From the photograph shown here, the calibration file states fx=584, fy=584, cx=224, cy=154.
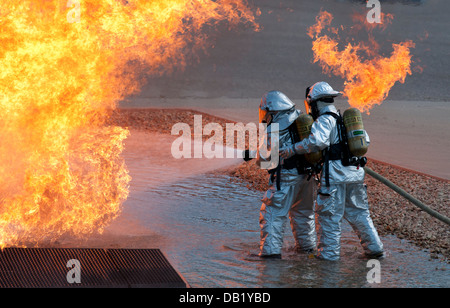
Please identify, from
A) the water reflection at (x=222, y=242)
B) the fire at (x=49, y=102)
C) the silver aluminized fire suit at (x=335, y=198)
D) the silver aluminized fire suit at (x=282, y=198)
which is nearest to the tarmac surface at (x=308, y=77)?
the water reflection at (x=222, y=242)

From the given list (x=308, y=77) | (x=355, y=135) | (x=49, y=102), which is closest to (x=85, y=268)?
(x=49, y=102)

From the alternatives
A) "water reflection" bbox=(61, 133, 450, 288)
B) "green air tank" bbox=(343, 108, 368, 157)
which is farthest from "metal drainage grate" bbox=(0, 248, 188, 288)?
"green air tank" bbox=(343, 108, 368, 157)

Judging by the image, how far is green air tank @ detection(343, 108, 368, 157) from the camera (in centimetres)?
530

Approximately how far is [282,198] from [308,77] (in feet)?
47.7

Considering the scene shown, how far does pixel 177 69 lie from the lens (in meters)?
19.9

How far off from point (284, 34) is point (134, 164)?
50.8 feet

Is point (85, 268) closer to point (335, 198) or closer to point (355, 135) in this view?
point (335, 198)

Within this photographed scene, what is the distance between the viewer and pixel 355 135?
5.32 m

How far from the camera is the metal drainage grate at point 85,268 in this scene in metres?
4.49

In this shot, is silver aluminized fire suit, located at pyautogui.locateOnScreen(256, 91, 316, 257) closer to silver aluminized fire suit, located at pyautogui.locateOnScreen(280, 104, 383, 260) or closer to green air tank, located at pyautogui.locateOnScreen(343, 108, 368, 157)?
silver aluminized fire suit, located at pyautogui.locateOnScreen(280, 104, 383, 260)

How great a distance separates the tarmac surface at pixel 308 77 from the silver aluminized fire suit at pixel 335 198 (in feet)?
13.9

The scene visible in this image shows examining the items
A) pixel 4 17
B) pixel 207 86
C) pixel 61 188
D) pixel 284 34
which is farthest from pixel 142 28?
pixel 284 34

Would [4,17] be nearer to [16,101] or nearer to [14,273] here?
[16,101]

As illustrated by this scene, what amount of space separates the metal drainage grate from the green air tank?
6.44 ft
